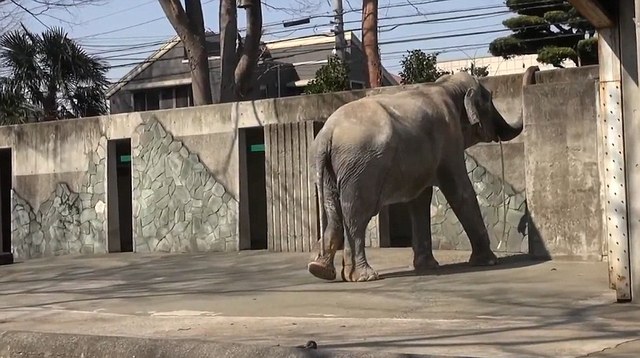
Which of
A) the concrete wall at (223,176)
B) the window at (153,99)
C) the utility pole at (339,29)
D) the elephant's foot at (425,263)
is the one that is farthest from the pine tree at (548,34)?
the elephant's foot at (425,263)

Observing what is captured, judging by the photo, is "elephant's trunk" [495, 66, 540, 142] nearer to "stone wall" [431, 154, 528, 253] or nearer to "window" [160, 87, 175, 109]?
"stone wall" [431, 154, 528, 253]

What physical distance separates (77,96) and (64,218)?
42.8ft

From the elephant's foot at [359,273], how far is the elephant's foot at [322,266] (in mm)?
168

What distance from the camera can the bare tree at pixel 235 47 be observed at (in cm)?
2100

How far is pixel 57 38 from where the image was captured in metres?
31.0

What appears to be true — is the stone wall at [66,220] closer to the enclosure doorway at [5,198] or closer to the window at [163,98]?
the enclosure doorway at [5,198]

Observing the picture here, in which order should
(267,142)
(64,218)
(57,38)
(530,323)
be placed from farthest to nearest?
(57,38)
(64,218)
(267,142)
(530,323)

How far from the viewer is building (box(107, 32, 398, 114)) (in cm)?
4034

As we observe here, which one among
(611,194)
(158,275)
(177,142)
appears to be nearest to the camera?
(611,194)

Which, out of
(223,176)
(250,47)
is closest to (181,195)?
(223,176)

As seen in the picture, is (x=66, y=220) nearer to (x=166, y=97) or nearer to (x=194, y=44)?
(x=194, y=44)

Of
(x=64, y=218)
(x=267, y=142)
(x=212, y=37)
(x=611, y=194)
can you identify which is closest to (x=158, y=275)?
(x=267, y=142)

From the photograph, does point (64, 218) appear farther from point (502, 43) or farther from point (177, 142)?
point (502, 43)

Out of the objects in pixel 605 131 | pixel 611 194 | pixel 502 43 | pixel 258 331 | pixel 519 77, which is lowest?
pixel 258 331
